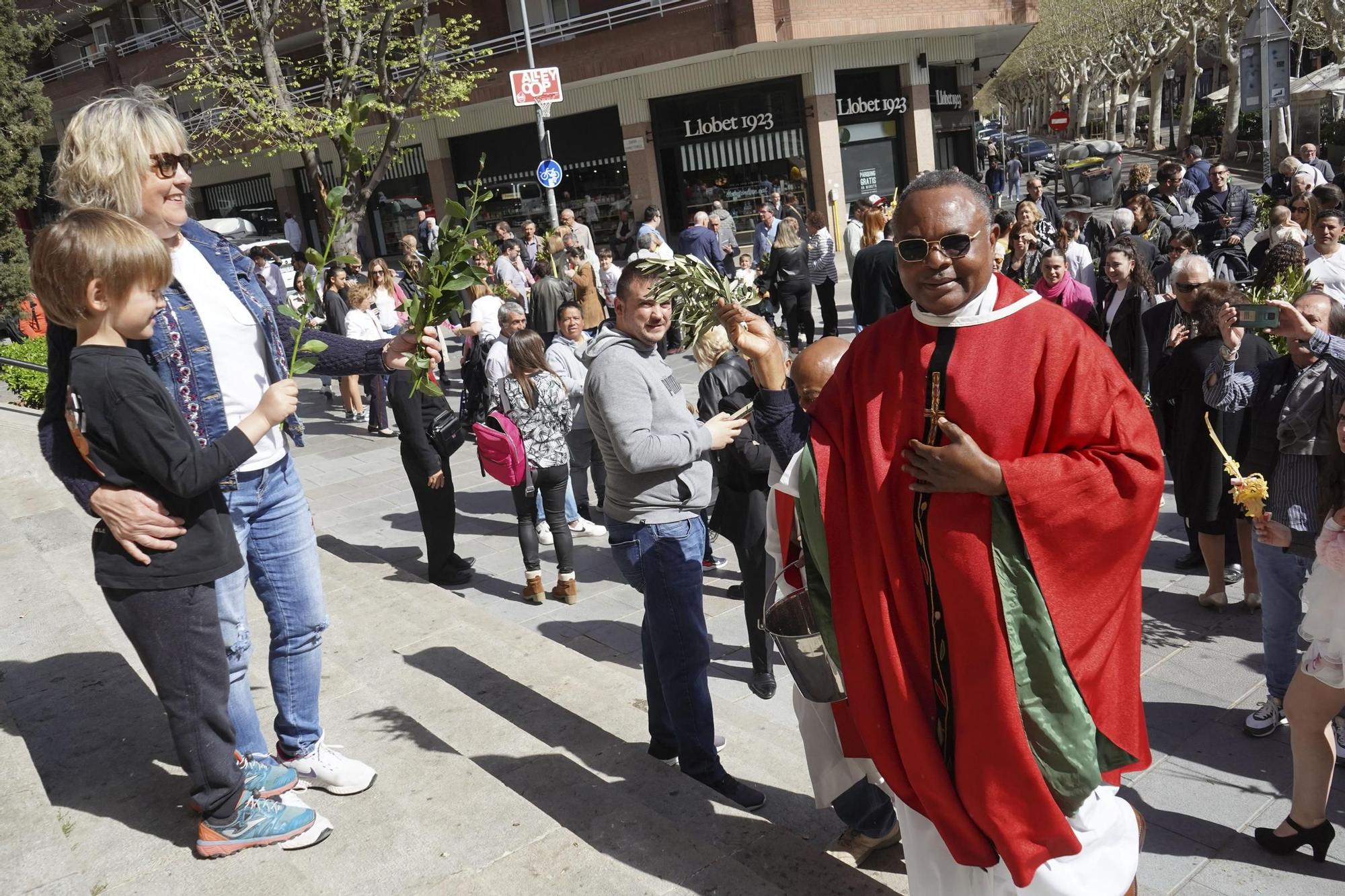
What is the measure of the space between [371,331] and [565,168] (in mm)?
18426

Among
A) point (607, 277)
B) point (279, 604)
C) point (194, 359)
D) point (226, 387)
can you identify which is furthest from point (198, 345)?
point (607, 277)

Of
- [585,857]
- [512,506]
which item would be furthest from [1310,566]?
[512,506]

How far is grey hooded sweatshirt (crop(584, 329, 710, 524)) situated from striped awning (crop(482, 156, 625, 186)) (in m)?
23.7

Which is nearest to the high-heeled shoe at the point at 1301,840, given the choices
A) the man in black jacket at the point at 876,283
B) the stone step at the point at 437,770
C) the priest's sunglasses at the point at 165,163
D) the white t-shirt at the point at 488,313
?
the stone step at the point at 437,770

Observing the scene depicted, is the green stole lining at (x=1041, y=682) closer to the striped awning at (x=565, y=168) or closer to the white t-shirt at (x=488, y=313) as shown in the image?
the white t-shirt at (x=488, y=313)

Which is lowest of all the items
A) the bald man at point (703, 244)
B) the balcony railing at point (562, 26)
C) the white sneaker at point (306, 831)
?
the white sneaker at point (306, 831)

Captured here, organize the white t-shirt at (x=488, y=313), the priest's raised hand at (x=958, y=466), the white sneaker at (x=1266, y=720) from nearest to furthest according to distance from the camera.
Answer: the priest's raised hand at (x=958, y=466) < the white sneaker at (x=1266, y=720) < the white t-shirt at (x=488, y=313)

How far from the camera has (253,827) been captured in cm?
294

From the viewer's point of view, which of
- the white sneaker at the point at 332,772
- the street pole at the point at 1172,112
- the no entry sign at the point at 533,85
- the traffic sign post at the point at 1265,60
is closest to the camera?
the white sneaker at the point at 332,772

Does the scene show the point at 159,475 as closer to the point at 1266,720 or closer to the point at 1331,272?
the point at 1266,720

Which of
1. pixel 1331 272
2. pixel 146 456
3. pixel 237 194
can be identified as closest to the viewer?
pixel 146 456

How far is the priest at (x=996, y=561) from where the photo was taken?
8.00 ft

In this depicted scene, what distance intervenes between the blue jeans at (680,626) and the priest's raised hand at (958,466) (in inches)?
59.4

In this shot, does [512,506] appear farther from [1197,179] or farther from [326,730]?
[1197,179]
